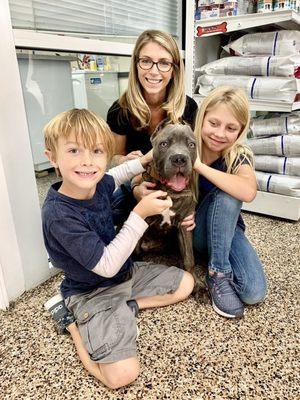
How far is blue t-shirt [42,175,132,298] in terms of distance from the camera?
0.86 m

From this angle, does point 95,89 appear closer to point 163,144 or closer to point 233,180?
point 163,144

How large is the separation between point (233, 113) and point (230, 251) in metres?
0.50

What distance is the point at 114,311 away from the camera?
94cm

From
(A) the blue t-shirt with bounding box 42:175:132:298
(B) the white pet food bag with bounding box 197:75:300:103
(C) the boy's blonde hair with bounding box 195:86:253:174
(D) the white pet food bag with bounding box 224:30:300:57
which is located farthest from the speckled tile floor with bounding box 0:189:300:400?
(D) the white pet food bag with bounding box 224:30:300:57

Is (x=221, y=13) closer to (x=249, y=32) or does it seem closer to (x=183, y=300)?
(x=249, y=32)

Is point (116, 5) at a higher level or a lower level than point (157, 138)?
higher

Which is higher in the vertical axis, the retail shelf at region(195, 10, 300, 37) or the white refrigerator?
the retail shelf at region(195, 10, 300, 37)

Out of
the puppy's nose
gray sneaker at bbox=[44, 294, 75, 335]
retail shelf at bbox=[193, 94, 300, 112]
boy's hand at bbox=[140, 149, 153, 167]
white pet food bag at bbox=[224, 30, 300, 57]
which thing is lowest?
gray sneaker at bbox=[44, 294, 75, 335]

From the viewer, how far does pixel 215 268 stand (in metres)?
1.16

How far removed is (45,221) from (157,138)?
421 millimetres

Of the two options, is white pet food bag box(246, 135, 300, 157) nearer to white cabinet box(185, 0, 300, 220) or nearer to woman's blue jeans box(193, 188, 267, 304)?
white cabinet box(185, 0, 300, 220)

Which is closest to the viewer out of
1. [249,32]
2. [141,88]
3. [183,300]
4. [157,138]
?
[157,138]

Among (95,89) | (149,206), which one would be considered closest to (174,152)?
(149,206)

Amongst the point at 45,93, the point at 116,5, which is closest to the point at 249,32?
the point at 116,5
